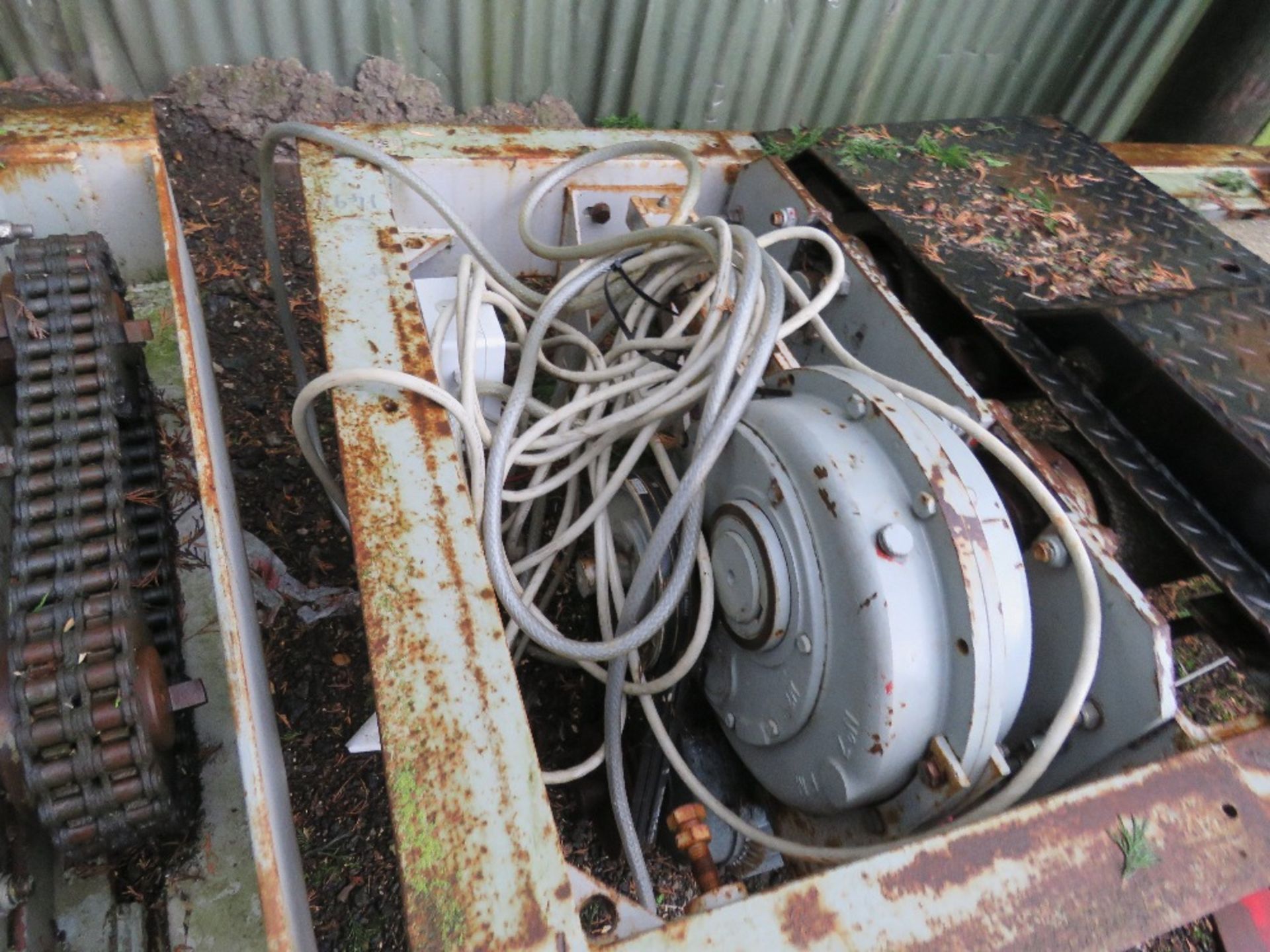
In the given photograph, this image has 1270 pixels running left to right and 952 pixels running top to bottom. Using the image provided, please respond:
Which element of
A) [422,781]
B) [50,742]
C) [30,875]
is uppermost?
[422,781]

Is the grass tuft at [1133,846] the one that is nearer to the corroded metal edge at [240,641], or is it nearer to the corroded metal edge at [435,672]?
the corroded metal edge at [435,672]

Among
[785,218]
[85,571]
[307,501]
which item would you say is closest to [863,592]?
[785,218]

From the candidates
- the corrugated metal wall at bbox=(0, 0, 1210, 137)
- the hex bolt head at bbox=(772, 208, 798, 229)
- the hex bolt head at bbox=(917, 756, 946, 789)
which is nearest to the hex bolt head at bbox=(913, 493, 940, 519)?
the hex bolt head at bbox=(917, 756, 946, 789)

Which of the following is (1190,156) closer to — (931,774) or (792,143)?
(792,143)

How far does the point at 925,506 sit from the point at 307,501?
1.63 meters

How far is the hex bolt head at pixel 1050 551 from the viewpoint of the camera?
125 cm

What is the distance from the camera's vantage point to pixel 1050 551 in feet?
4.14

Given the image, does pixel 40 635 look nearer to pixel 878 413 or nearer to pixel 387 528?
pixel 387 528

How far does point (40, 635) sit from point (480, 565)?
61cm

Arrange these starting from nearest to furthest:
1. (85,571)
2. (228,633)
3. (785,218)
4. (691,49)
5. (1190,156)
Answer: (228,633), (85,571), (785,218), (1190,156), (691,49)

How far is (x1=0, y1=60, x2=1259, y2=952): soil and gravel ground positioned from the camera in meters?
1.72

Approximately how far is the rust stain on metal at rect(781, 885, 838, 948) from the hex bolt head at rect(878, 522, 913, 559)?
1.43 feet

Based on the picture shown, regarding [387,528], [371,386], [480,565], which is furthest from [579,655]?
[371,386]

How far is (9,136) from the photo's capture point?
1.60 m
